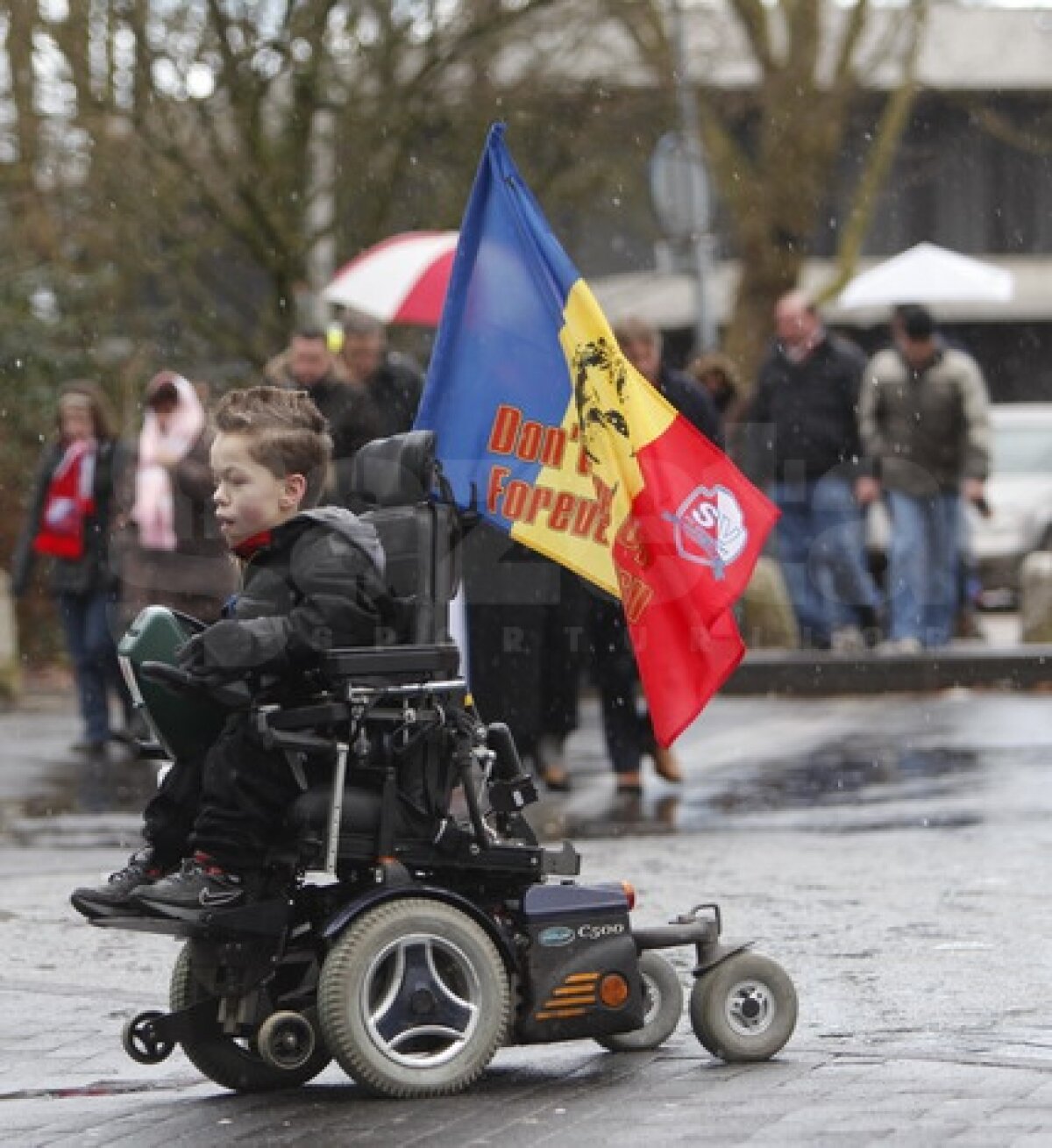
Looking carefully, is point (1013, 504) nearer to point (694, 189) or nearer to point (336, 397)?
point (694, 189)

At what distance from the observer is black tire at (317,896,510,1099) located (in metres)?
6.48

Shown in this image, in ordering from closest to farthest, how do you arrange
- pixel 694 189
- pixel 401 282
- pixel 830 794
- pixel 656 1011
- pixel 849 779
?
pixel 656 1011, pixel 830 794, pixel 849 779, pixel 401 282, pixel 694 189

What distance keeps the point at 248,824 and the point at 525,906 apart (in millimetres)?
635

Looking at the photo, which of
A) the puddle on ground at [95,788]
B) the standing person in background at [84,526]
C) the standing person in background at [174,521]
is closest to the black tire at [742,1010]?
the puddle on ground at [95,788]

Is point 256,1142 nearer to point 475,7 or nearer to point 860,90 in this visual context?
point 475,7

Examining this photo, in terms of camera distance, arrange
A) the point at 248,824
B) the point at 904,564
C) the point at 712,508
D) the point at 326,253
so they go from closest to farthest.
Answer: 1. the point at 248,824
2. the point at 712,508
3. the point at 904,564
4. the point at 326,253

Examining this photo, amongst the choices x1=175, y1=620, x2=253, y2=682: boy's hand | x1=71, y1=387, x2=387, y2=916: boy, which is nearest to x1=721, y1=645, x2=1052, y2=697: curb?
x1=71, y1=387, x2=387, y2=916: boy

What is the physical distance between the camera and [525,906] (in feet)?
22.3

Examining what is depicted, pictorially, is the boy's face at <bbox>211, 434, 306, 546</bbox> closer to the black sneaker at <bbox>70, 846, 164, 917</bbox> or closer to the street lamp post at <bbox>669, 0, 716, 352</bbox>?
the black sneaker at <bbox>70, 846, 164, 917</bbox>

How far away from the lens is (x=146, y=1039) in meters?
6.64

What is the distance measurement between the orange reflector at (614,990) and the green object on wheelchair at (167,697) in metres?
0.95

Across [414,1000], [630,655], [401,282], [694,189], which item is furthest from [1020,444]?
[414,1000]

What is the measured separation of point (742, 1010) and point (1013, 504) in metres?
21.4

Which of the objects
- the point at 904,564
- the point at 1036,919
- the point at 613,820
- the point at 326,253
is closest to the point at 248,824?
the point at 1036,919
